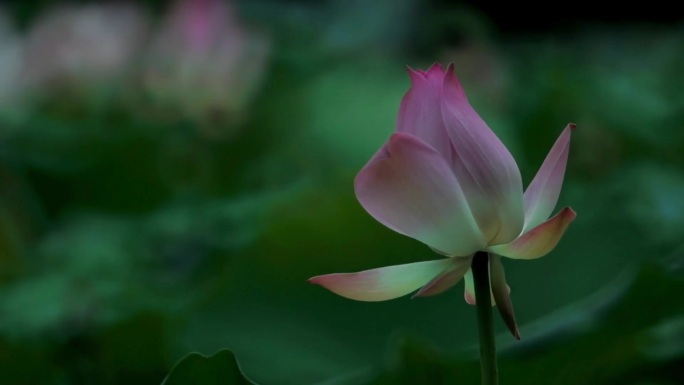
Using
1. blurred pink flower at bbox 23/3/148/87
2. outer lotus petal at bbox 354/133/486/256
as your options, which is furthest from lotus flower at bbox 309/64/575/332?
blurred pink flower at bbox 23/3/148/87

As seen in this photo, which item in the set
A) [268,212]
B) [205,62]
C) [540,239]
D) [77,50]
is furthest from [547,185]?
[77,50]

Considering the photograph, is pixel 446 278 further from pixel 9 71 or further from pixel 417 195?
pixel 9 71

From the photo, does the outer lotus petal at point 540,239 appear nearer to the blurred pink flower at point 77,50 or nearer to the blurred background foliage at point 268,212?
the blurred background foliage at point 268,212

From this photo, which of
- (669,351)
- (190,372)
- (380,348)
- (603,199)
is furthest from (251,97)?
(190,372)

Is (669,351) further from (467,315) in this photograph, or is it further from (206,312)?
(206,312)

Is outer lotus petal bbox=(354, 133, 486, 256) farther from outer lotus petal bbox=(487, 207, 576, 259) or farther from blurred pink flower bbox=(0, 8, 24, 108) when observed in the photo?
blurred pink flower bbox=(0, 8, 24, 108)

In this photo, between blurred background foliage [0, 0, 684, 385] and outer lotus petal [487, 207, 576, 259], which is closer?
outer lotus petal [487, 207, 576, 259]

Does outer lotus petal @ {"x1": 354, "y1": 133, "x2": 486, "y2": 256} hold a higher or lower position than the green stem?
higher
